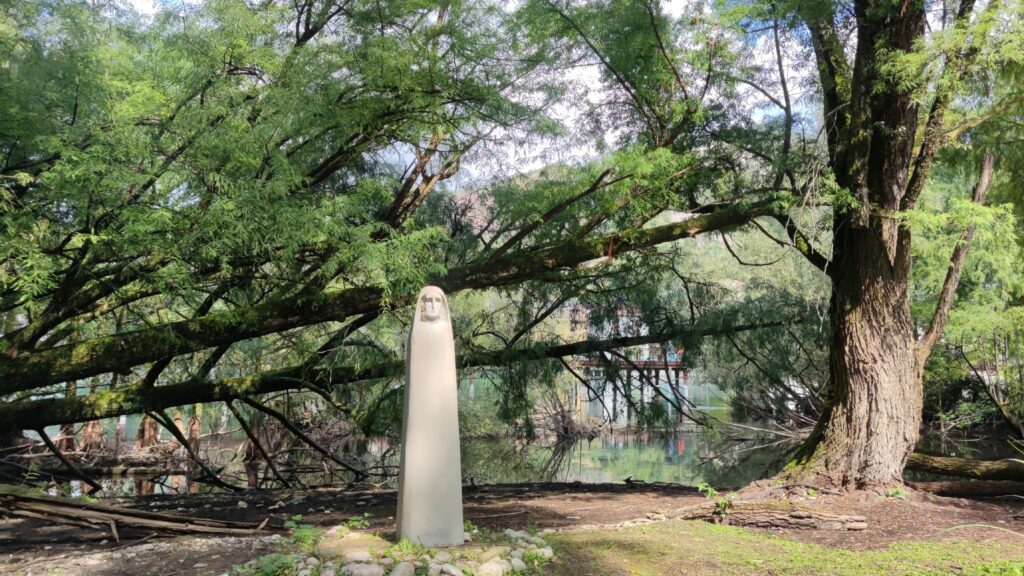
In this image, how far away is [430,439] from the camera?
13.1 ft

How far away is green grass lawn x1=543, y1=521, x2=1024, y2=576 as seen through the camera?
351cm

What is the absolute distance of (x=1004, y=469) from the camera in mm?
5820

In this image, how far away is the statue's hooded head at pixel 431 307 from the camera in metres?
4.11

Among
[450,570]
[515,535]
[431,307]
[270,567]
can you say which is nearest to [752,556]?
[515,535]

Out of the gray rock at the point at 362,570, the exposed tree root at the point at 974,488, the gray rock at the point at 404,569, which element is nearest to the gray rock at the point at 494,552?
the gray rock at the point at 404,569

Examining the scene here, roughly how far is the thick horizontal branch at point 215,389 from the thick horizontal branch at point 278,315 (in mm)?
852

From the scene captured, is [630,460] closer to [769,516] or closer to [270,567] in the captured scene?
[769,516]

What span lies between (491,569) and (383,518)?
6.67 ft

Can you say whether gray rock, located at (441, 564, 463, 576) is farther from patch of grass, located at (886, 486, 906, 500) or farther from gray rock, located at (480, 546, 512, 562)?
patch of grass, located at (886, 486, 906, 500)

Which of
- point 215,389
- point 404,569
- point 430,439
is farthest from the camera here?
point 215,389

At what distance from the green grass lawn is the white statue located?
68 centimetres

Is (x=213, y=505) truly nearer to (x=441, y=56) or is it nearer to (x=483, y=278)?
(x=483, y=278)

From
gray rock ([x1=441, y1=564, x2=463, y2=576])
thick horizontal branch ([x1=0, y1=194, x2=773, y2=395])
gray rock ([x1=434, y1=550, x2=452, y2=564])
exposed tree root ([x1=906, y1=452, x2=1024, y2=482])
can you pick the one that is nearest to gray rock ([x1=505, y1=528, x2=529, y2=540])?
gray rock ([x1=434, y1=550, x2=452, y2=564])

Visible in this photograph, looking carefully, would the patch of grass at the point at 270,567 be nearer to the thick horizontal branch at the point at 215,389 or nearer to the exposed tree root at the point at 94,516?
the exposed tree root at the point at 94,516
